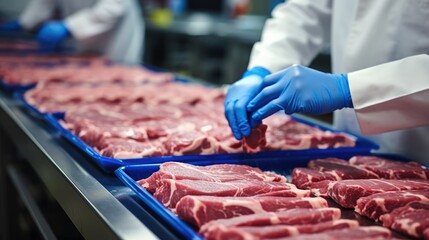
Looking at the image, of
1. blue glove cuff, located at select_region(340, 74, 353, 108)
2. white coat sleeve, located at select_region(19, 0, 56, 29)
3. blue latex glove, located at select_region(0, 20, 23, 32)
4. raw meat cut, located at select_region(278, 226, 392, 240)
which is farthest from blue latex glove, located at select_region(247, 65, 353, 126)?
blue latex glove, located at select_region(0, 20, 23, 32)

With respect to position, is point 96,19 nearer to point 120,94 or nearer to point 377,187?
point 120,94

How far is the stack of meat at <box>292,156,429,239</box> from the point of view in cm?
115

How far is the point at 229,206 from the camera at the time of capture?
1.14 meters

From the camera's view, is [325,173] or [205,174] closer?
[205,174]

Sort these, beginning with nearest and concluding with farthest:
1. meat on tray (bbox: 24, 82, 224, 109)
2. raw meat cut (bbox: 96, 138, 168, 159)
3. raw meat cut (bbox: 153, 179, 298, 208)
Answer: raw meat cut (bbox: 153, 179, 298, 208)
raw meat cut (bbox: 96, 138, 168, 159)
meat on tray (bbox: 24, 82, 224, 109)

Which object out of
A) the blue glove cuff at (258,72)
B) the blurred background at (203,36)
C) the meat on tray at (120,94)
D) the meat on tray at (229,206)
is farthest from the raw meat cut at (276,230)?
the blurred background at (203,36)

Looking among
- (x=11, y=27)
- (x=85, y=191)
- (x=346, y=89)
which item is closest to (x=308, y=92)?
(x=346, y=89)

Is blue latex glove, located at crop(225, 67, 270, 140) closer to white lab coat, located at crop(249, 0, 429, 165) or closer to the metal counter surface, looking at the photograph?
white lab coat, located at crop(249, 0, 429, 165)

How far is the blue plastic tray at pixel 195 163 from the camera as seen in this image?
1.08 meters

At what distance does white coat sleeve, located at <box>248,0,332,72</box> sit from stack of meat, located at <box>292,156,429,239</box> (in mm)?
620

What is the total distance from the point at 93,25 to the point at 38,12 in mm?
1066

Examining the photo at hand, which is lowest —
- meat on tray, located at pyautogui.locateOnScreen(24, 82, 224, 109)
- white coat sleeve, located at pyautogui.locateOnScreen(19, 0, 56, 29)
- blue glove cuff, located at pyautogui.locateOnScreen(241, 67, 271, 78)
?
meat on tray, located at pyautogui.locateOnScreen(24, 82, 224, 109)

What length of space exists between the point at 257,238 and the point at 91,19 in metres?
3.65

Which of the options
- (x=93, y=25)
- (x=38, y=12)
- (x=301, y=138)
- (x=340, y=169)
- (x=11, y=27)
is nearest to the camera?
(x=340, y=169)
